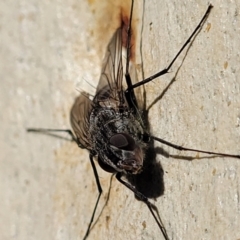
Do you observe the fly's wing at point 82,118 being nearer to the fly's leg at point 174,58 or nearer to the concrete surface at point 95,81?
the concrete surface at point 95,81

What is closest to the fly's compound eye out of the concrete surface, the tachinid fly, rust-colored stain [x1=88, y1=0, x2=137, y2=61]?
the tachinid fly

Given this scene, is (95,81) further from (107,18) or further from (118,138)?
(118,138)

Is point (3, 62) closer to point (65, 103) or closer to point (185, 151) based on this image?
point (65, 103)

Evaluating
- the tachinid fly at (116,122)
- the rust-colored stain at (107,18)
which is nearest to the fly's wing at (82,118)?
the tachinid fly at (116,122)

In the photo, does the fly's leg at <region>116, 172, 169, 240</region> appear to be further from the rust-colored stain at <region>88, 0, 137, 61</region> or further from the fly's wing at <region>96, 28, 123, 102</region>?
the rust-colored stain at <region>88, 0, 137, 61</region>

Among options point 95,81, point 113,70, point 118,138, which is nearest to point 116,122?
point 118,138

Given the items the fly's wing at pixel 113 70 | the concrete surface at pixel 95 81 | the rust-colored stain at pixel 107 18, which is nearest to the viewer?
the concrete surface at pixel 95 81
